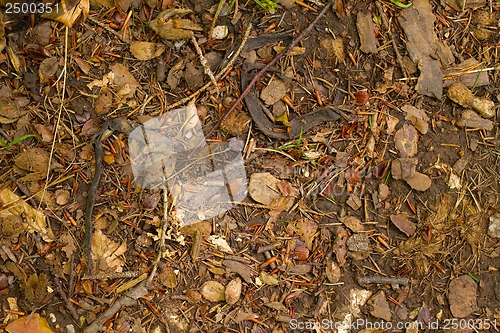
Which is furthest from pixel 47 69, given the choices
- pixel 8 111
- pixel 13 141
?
pixel 13 141

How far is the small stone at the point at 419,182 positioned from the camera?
2.33 meters

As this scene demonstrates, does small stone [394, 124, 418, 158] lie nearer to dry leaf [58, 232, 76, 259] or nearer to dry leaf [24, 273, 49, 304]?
dry leaf [58, 232, 76, 259]

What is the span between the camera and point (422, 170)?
236cm

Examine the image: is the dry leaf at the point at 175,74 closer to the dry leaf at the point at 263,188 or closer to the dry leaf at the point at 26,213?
the dry leaf at the point at 263,188

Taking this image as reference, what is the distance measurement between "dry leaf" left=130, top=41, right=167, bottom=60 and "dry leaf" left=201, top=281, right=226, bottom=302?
1141 mm

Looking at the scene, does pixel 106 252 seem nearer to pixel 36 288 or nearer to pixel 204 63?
pixel 36 288

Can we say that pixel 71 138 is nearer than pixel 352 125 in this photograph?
Yes

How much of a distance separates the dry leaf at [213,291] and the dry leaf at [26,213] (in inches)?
29.7

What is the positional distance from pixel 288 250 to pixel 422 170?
0.82 meters

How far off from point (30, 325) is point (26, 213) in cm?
52

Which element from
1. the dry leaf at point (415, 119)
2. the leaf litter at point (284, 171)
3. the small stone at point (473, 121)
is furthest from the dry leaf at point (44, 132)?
the small stone at point (473, 121)

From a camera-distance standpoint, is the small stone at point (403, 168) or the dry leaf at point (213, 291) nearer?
the dry leaf at point (213, 291)

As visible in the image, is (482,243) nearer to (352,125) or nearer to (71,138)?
(352,125)

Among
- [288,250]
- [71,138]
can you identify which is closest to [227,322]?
[288,250]
